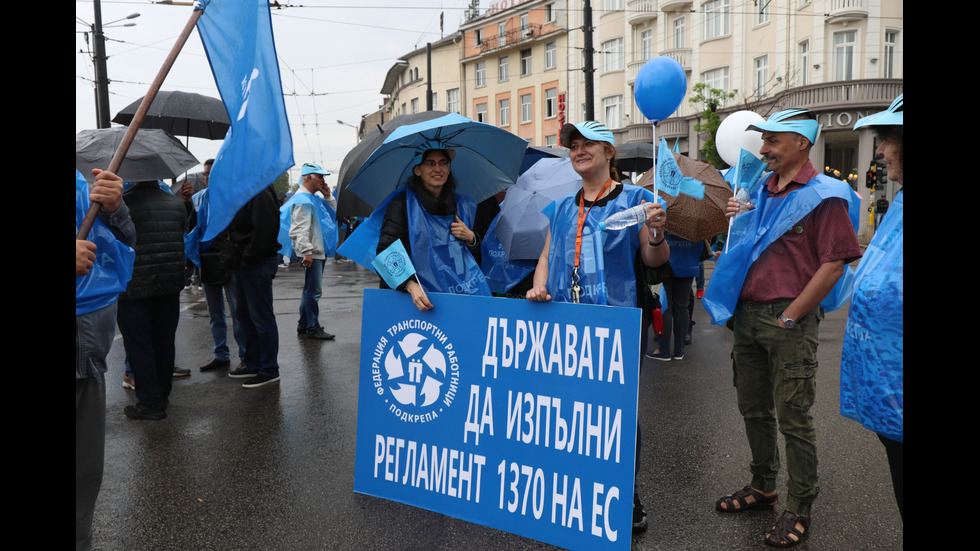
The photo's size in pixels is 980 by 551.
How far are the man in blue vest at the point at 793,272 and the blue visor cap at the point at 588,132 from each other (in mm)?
742

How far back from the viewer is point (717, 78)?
1275 inches

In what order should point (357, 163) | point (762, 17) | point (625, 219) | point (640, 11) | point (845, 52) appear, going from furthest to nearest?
point (640, 11), point (762, 17), point (845, 52), point (357, 163), point (625, 219)

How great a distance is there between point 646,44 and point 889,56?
12778 mm

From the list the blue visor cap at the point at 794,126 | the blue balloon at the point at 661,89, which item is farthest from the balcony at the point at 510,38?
the blue visor cap at the point at 794,126

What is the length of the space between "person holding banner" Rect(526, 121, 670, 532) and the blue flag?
1244mm

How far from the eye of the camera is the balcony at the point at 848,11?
26.4 metres

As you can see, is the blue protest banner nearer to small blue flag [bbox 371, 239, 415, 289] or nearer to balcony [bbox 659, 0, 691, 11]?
small blue flag [bbox 371, 239, 415, 289]

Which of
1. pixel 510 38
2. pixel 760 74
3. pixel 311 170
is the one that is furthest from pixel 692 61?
pixel 311 170

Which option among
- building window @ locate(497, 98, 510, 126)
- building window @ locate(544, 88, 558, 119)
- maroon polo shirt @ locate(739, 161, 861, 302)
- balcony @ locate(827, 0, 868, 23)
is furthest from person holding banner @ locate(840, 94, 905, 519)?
building window @ locate(497, 98, 510, 126)

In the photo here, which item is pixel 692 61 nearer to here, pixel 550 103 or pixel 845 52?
pixel 845 52

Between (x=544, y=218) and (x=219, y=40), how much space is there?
9.62ft

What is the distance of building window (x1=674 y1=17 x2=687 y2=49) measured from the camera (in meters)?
34.5

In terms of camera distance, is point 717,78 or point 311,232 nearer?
point 311,232
